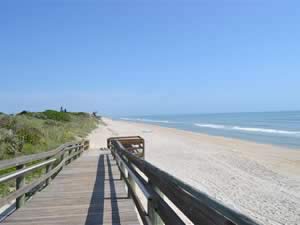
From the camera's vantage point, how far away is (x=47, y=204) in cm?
575

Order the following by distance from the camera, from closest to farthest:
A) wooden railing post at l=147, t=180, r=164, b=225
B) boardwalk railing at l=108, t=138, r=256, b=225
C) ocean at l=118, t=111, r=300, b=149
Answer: boardwalk railing at l=108, t=138, r=256, b=225
wooden railing post at l=147, t=180, r=164, b=225
ocean at l=118, t=111, r=300, b=149

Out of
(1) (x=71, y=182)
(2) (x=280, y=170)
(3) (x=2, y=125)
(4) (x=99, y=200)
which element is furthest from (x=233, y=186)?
(3) (x=2, y=125)

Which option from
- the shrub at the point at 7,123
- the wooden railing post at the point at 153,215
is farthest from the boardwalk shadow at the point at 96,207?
the shrub at the point at 7,123

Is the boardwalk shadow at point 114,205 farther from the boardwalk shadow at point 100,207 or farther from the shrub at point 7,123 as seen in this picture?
the shrub at point 7,123

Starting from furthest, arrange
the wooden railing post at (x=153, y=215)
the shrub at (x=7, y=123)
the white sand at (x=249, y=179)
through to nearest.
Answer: the shrub at (x=7, y=123)
the white sand at (x=249, y=179)
the wooden railing post at (x=153, y=215)

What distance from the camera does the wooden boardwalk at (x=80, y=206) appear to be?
4672 millimetres

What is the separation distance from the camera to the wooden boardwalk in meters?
4.67

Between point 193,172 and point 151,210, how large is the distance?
10.8 meters

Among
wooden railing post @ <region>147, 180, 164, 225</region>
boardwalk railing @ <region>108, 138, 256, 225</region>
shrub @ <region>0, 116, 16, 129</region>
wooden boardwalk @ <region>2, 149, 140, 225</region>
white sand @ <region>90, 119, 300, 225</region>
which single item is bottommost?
white sand @ <region>90, 119, 300, 225</region>

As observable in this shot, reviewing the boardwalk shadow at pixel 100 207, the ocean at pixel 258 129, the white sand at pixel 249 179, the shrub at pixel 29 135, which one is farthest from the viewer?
the ocean at pixel 258 129

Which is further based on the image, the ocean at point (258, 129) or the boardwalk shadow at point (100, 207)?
the ocean at point (258, 129)

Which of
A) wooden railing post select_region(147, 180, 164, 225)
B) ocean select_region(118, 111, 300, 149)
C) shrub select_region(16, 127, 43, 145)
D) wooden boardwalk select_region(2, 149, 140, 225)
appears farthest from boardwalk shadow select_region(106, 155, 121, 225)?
ocean select_region(118, 111, 300, 149)

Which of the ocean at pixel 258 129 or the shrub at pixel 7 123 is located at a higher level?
the shrub at pixel 7 123

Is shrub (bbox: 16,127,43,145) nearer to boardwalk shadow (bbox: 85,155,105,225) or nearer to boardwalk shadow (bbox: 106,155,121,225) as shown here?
boardwalk shadow (bbox: 85,155,105,225)
